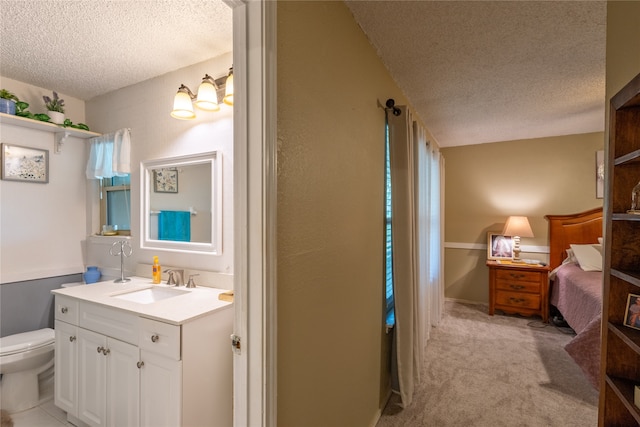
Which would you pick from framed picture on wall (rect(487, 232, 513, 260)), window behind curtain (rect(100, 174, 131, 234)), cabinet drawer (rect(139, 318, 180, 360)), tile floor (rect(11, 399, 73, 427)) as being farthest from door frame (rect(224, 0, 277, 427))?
framed picture on wall (rect(487, 232, 513, 260))

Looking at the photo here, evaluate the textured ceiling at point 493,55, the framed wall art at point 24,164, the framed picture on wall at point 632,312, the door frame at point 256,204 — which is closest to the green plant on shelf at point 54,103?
the framed wall art at point 24,164

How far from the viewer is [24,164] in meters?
2.45

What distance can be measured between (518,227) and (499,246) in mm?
441

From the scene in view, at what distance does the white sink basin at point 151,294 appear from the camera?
1.96m

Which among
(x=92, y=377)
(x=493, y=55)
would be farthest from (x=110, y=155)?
(x=493, y=55)

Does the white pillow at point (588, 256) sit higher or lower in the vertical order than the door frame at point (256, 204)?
lower

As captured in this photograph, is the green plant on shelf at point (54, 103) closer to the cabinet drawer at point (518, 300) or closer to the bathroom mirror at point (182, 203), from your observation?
the bathroom mirror at point (182, 203)

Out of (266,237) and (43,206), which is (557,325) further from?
(43,206)

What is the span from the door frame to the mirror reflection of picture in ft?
5.26

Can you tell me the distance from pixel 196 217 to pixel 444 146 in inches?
147

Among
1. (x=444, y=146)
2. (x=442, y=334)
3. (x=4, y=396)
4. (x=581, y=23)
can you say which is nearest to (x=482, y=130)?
(x=444, y=146)

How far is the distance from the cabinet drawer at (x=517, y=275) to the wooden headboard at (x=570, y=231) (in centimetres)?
46

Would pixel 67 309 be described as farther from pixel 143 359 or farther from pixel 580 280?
pixel 580 280

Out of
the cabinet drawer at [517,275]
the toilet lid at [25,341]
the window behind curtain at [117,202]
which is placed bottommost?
the toilet lid at [25,341]
